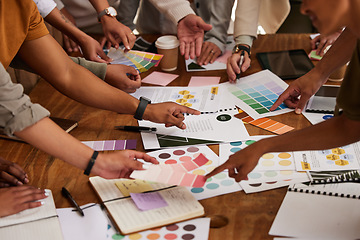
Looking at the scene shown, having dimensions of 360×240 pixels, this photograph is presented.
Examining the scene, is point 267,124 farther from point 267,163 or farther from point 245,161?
point 245,161

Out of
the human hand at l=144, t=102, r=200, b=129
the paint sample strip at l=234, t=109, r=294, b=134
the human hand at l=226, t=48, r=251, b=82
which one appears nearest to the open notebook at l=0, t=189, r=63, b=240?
the human hand at l=144, t=102, r=200, b=129

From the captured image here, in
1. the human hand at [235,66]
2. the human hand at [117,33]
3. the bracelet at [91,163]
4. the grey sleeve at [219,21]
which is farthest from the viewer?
the grey sleeve at [219,21]

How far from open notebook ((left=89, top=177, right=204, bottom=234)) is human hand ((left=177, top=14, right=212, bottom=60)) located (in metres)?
0.90

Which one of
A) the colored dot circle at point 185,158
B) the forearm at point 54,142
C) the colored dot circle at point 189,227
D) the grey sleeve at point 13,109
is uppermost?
the grey sleeve at point 13,109

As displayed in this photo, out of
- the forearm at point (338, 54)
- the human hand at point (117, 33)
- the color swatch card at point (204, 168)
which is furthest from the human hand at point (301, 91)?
the human hand at point (117, 33)

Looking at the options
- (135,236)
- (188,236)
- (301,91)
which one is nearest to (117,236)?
(135,236)

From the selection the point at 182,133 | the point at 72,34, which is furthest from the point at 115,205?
the point at 72,34

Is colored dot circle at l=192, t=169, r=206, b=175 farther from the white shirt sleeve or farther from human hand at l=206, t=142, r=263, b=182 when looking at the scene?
the white shirt sleeve

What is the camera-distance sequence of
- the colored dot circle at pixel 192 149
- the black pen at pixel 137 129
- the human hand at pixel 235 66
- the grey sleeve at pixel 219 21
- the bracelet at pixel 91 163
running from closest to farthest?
the bracelet at pixel 91 163, the colored dot circle at pixel 192 149, the black pen at pixel 137 129, the human hand at pixel 235 66, the grey sleeve at pixel 219 21

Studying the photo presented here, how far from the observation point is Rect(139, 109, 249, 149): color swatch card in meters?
1.38

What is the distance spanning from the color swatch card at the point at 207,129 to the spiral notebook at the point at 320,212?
32 centimetres

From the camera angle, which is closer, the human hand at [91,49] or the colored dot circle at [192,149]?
the colored dot circle at [192,149]

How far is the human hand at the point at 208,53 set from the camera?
6.36 feet

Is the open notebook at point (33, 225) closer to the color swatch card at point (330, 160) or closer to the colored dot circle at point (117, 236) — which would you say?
the colored dot circle at point (117, 236)
